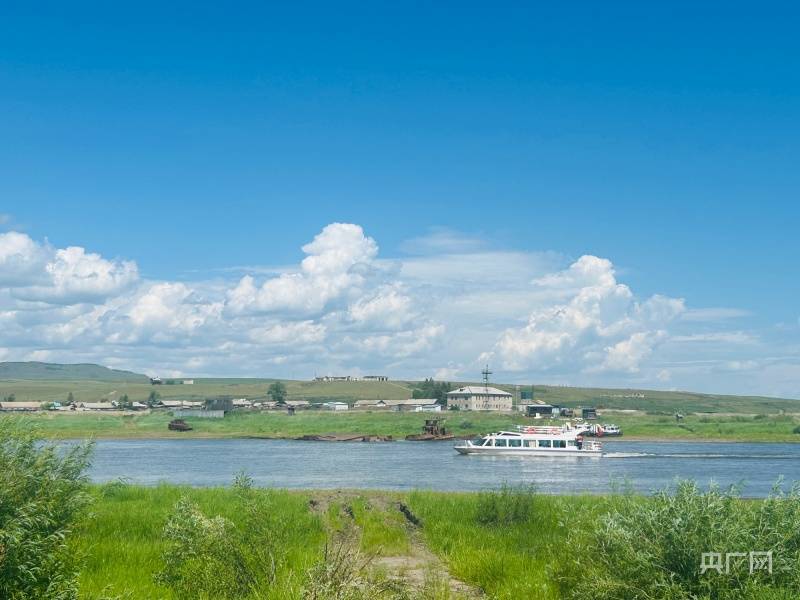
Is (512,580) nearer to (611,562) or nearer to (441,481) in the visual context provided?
(611,562)

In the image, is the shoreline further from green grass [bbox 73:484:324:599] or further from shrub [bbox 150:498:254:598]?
shrub [bbox 150:498:254:598]

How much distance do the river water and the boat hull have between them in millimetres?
1081

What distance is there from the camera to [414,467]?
6550cm

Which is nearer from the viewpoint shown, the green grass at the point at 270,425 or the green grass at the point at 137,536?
the green grass at the point at 137,536

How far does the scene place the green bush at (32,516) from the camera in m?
10.7

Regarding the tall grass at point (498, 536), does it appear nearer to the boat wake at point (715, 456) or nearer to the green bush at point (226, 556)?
the green bush at point (226, 556)

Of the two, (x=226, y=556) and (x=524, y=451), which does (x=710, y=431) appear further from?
(x=226, y=556)

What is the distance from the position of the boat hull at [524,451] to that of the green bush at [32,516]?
72.3m

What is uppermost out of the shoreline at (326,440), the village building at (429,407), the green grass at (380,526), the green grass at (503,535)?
the green grass at (503,535)

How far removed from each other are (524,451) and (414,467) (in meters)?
24.6

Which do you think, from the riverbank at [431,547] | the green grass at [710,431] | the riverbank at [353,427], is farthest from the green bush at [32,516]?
the green grass at [710,431]

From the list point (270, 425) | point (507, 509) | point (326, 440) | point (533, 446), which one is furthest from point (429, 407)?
point (507, 509)

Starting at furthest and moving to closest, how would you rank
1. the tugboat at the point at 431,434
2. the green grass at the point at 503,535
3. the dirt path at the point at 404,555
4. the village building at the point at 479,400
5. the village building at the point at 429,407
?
the village building at the point at 479,400 < the village building at the point at 429,407 < the tugboat at the point at 431,434 < the green grass at the point at 503,535 < the dirt path at the point at 404,555

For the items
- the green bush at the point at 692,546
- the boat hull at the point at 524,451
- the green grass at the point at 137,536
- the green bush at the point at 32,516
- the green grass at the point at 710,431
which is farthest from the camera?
the green grass at the point at 710,431
